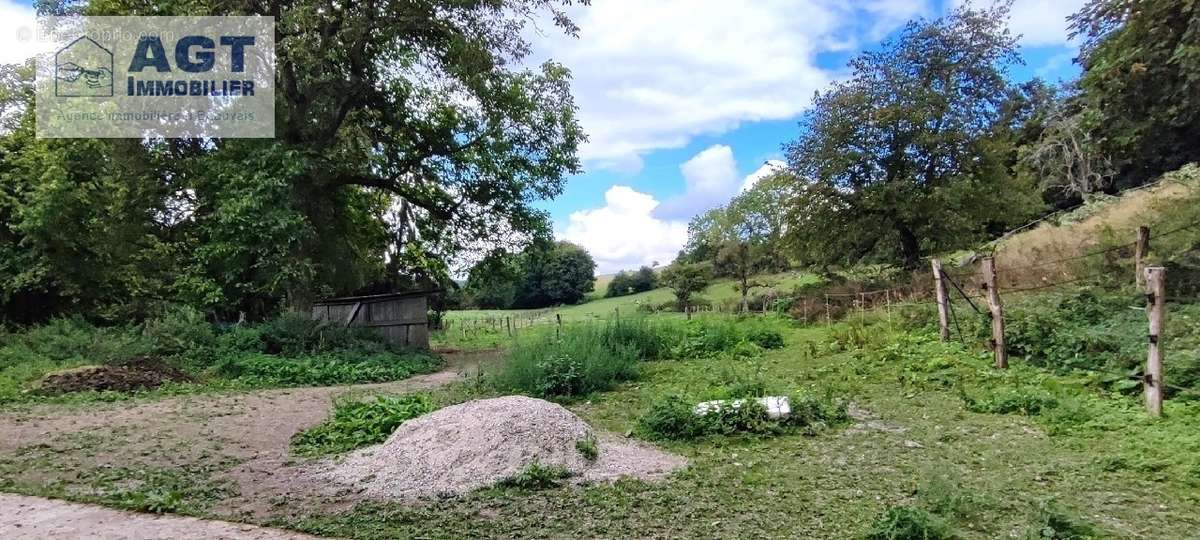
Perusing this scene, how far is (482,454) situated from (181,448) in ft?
11.1

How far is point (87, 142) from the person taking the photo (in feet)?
45.2

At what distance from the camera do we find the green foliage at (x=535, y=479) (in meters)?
4.68

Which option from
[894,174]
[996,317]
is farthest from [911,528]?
[894,174]

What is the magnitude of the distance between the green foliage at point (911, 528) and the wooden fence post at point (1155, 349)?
396 cm

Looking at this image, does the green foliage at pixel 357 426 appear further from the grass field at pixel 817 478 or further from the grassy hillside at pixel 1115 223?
the grassy hillside at pixel 1115 223

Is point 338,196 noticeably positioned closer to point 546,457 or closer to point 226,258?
point 226,258

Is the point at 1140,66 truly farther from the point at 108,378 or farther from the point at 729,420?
the point at 108,378

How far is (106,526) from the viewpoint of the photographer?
400cm

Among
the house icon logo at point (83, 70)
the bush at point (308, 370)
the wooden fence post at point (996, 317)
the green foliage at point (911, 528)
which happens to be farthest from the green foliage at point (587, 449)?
the house icon logo at point (83, 70)

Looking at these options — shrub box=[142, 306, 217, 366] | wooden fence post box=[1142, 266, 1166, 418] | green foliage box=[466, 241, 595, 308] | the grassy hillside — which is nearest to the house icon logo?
shrub box=[142, 306, 217, 366]

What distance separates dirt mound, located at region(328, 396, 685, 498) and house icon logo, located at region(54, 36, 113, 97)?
13.2 metres

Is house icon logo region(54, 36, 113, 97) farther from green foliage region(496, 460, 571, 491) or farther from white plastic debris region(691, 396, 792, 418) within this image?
white plastic debris region(691, 396, 792, 418)

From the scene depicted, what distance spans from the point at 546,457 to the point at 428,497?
3.18 feet

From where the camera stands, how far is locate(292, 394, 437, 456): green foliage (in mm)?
6203
